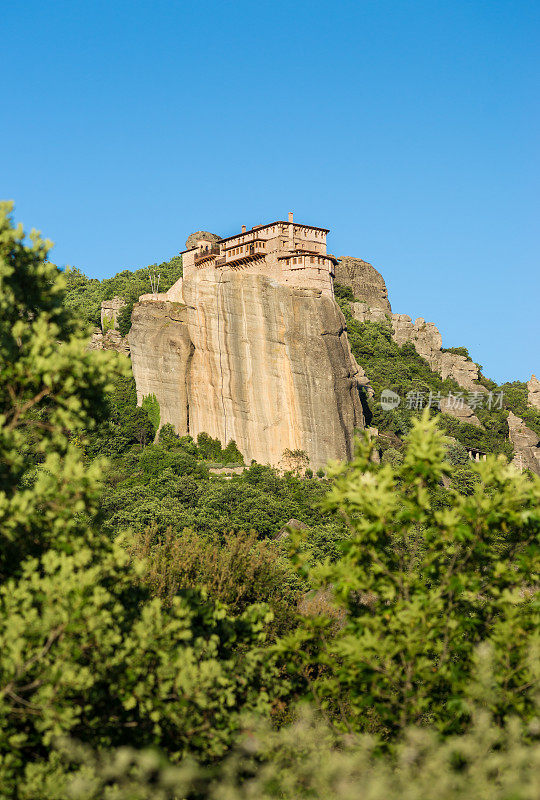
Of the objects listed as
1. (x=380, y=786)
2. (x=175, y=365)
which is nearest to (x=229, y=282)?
(x=175, y=365)

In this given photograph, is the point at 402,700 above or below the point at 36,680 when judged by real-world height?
below

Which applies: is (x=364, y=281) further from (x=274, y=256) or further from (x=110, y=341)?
(x=274, y=256)

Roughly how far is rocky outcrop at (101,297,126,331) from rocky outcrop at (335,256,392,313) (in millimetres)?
30021

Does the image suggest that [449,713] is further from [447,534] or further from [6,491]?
[6,491]

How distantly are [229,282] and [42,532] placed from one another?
51.4 meters

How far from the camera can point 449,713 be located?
804 cm

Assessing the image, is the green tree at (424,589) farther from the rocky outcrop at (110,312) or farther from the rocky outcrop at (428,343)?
the rocky outcrop at (428,343)

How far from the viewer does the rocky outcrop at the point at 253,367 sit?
5688 centimetres

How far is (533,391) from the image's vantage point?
324ft

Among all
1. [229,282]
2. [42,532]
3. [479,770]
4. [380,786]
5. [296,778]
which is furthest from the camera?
[229,282]

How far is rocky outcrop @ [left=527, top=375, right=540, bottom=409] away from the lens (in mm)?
97500

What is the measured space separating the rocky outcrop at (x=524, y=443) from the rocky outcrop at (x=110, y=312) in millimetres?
37940

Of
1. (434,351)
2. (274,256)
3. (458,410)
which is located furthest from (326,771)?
(434,351)

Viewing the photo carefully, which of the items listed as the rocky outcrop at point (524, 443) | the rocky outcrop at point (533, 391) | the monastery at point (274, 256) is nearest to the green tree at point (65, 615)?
the monastery at point (274, 256)
